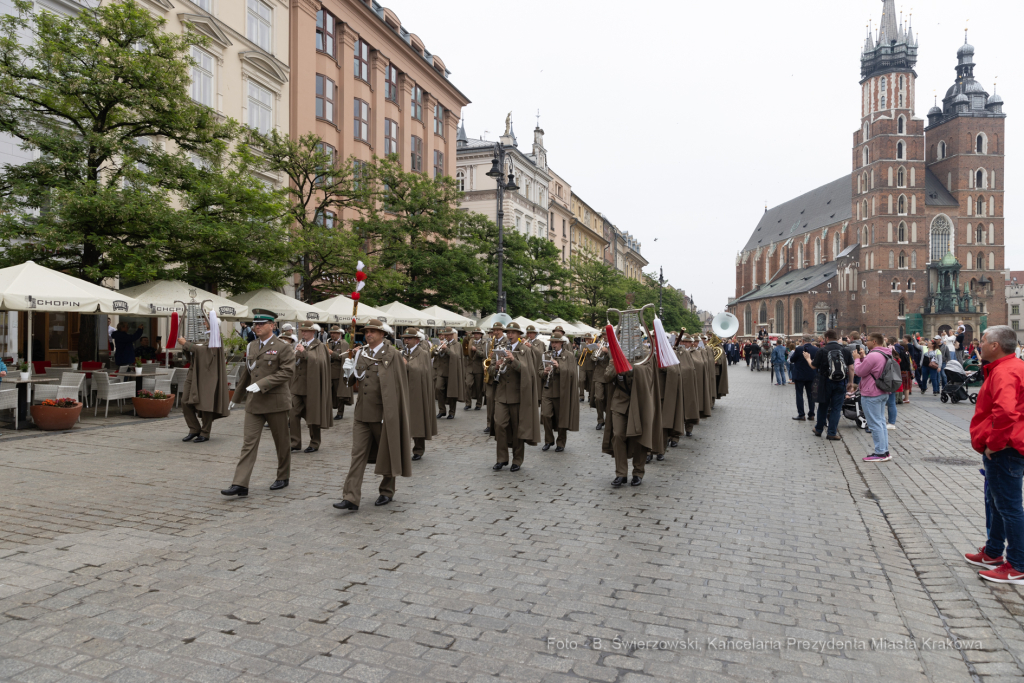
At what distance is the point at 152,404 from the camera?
13.0 meters

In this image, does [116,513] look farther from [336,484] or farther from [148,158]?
[148,158]

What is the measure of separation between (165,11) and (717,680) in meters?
26.1

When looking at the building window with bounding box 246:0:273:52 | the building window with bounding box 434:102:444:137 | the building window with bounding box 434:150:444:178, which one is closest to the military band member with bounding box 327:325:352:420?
the building window with bounding box 246:0:273:52

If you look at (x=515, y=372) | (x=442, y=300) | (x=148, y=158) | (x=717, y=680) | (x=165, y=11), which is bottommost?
(x=717, y=680)

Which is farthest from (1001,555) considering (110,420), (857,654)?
(110,420)

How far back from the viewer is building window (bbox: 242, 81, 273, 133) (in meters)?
26.4

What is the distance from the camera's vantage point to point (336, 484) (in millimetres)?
7633

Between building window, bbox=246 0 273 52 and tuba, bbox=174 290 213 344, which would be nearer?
tuba, bbox=174 290 213 344

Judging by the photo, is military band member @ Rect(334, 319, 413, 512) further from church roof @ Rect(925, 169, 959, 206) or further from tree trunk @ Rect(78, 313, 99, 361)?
church roof @ Rect(925, 169, 959, 206)

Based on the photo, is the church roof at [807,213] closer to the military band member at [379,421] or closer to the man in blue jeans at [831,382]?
the man in blue jeans at [831,382]

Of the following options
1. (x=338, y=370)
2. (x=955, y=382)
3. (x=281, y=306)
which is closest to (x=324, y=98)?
(x=281, y=306)

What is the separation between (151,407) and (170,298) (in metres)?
2.57

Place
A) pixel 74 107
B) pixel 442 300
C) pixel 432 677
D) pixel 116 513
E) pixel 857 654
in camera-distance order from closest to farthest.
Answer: pixel 432 677, pixel 857 654, pixel 116 513, pixel 74 107, pixel 442 300

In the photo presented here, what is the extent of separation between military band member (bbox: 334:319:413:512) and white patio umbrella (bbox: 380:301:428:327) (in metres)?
13.5
